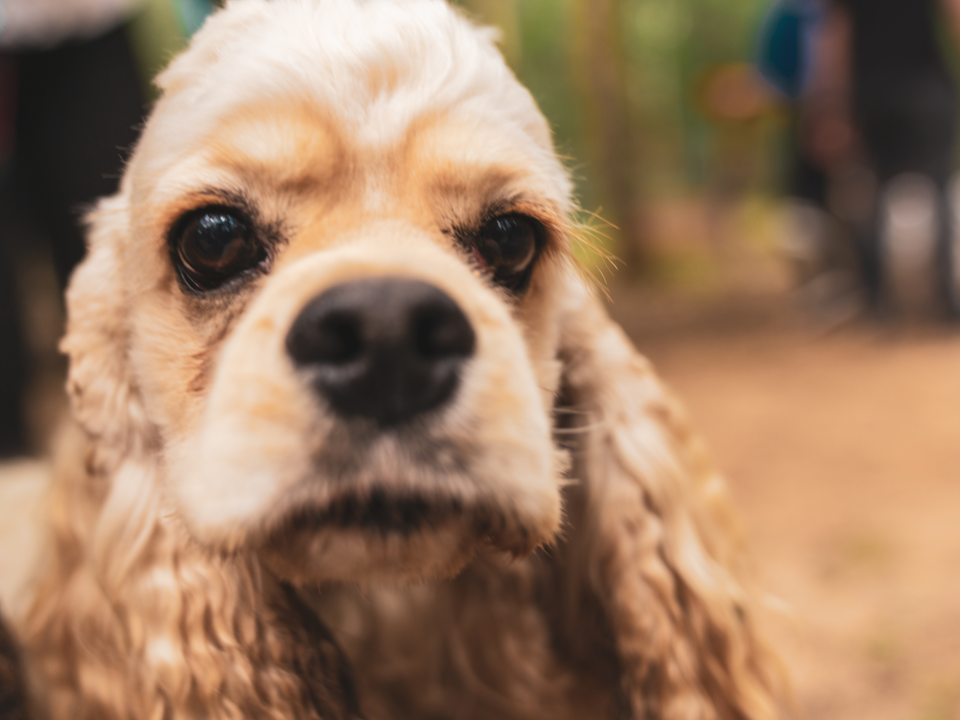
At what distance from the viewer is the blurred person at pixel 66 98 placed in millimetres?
2189

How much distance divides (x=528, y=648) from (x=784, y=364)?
420cm

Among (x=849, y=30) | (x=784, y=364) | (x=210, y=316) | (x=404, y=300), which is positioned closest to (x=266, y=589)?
(x=210, y=316)

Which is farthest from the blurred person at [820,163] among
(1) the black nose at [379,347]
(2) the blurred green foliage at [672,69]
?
(1) the black nose at [379,347]

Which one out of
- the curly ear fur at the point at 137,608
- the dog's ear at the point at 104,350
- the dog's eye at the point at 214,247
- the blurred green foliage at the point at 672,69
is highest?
the dog's eye at the point at 214,247

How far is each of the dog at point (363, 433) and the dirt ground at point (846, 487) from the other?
16.5 inches

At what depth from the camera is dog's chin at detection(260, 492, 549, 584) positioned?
92 cm

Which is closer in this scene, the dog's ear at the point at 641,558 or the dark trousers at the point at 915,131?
the dog's ear at the point at 641,558

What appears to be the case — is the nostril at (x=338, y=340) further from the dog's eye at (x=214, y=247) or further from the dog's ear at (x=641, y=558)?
the dog's ear at (x=641, y=558)

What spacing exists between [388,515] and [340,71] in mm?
574

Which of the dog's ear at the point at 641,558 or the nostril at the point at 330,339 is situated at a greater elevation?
the nostril at the point at 330,339

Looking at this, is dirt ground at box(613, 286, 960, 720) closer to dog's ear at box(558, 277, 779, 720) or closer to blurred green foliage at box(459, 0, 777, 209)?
dog's ear at box(558, 277, 779, 720)

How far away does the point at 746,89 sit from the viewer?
34.7ft

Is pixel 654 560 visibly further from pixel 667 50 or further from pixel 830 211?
pixel 667 50

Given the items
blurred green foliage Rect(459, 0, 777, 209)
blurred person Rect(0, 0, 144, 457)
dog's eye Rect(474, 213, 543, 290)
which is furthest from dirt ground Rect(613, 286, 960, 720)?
blurred green foliage Rect(459, 0, 777, 209)
